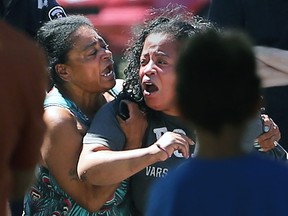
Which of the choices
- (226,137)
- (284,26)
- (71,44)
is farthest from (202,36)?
(284,26)

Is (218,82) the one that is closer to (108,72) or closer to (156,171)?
(156,171)

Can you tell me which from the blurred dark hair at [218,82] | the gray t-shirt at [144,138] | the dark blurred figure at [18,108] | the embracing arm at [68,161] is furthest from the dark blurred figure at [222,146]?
the embracing arm at [68,161]

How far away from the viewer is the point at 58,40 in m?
3.80

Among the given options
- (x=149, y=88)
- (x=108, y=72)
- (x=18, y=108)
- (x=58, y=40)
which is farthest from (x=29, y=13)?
(x=18, y=108)

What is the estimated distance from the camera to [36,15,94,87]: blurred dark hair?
12.4ft

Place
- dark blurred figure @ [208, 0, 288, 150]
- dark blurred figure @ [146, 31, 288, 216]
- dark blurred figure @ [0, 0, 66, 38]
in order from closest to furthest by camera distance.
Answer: dark blurred figure @ [146, 31, 288, 216], dark blurred figure @ [208, 0, 288, 150], dark blurred figure @ [0, 0, 66, 38]

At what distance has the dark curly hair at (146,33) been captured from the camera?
369 cm

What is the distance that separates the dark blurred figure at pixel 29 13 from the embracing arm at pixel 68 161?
2.73 feet

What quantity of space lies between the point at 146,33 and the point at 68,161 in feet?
1.99

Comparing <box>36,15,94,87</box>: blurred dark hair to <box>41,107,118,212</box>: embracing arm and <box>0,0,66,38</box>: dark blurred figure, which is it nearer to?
<box>41,107,118,212</box>: embracing arm

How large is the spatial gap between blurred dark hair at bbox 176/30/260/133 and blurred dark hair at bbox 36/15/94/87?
1.50 m

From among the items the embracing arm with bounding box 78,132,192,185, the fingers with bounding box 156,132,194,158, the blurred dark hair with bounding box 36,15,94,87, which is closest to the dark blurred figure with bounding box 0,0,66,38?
the blurred dark hair with bounding box 36,15,94,87

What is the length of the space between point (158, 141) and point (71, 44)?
0.62m

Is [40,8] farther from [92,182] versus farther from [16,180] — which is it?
[16,180]
